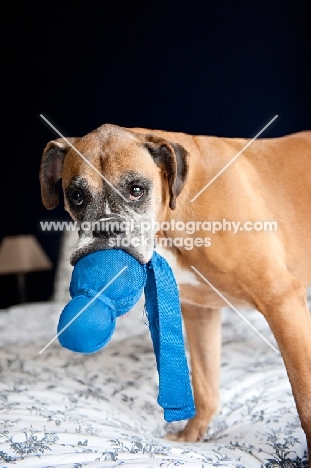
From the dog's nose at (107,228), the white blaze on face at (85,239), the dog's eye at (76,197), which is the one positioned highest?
the dog's eye at (76,197)

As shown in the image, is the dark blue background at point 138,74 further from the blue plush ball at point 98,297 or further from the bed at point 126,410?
the blue plush ball at point 98,297

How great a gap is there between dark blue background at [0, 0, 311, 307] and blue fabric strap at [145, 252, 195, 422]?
105 inches

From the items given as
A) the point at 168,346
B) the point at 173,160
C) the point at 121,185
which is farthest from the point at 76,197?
the point at 168,346

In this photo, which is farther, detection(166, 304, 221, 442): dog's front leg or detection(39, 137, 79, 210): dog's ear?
detection(166, 304, 221, 442): dog's front leg

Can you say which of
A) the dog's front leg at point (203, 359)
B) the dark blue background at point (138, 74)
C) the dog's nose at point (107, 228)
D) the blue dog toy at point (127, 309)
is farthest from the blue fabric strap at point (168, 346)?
the dark blue background at point (138, 74)

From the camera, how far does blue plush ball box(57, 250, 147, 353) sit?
1119 millimetres

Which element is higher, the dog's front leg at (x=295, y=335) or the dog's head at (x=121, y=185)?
the dog's head at (x=121, y=185)

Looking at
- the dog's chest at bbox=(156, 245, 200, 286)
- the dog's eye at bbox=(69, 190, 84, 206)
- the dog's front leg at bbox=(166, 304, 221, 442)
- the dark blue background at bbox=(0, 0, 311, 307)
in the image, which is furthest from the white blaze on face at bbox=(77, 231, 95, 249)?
the dark blue background at bbox=(0, 0, 311, 307)

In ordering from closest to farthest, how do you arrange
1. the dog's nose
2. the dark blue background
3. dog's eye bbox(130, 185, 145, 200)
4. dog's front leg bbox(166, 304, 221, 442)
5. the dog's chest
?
the dog's nose, dog's eye bbox(130, 185, 145, 200), the dog's chest, dog's front leg bbox(166, 304, 221, 442), the dark blue background

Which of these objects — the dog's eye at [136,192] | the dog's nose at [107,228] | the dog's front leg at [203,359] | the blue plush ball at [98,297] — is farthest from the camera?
the dog's front leg at [203,359]

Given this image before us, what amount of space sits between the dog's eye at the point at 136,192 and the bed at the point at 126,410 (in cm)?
51

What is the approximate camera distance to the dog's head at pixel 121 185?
4.29ft

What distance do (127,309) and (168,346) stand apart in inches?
6.8

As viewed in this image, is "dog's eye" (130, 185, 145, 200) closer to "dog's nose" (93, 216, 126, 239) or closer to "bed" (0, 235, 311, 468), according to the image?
"dog's nose" (93, 216, 126, 239)
